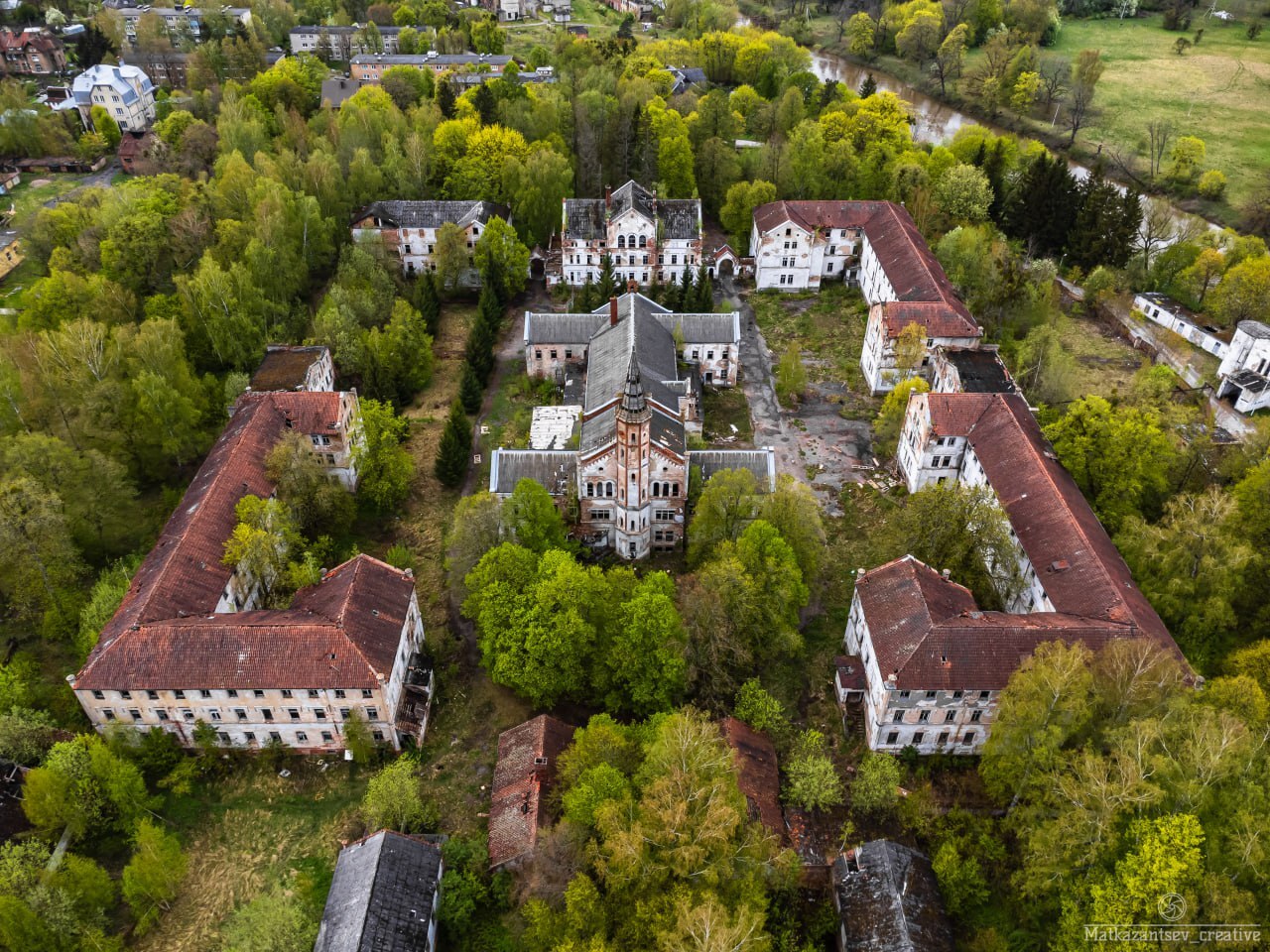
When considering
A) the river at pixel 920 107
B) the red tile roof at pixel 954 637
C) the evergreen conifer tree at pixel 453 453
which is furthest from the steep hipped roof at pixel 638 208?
the river at pixel 920 107

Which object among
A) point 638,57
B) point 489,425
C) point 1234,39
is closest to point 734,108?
point 638,57

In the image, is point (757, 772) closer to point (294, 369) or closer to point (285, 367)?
point (294, 369)

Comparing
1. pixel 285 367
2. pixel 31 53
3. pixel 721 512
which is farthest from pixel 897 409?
pixel 31 53

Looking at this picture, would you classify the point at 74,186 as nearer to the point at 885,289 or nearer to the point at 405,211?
the point at 405,211

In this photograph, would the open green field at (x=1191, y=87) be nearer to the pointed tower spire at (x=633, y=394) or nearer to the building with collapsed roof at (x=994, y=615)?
the building with collapsed roof at (x=994, y=615)

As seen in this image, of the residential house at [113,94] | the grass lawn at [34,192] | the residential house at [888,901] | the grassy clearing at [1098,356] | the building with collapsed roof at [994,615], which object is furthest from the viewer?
the residential house at [113,94]

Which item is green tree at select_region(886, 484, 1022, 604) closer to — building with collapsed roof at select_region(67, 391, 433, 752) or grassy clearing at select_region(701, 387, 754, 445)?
grassy clearing at select_region(701, 387, 754, 445)

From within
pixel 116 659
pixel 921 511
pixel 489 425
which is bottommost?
pixel 489 425
